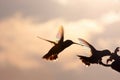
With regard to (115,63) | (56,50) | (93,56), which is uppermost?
(56,50)

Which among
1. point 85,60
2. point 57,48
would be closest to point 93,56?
point 85,60

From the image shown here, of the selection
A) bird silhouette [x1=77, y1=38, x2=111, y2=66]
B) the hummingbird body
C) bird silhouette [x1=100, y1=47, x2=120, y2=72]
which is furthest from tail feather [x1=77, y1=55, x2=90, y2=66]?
the hummingbird body

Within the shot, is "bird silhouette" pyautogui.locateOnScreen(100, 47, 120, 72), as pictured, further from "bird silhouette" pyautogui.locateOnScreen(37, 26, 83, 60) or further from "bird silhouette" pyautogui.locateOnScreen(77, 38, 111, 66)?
"bird silhouette" pyautogui.locateOnScreen(37, 26, 83, 60)

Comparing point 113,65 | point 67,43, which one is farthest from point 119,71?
point 67,43

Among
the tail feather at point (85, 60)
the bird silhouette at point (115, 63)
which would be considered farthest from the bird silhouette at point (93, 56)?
the bird silhouette at point (115, 63)

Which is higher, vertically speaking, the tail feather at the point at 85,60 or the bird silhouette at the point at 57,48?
the bird silhouette at the point at 57,48

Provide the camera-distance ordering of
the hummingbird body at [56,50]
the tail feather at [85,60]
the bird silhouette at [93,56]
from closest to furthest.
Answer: the hummingbird body at [56,50]
the bird silhouette at [93,56]
the tail feather at [85,60]

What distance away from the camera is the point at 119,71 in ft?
14.1

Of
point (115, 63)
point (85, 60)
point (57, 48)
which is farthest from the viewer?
point (85, 60)

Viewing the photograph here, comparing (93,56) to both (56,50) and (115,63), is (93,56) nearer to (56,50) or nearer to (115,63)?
(115,63)

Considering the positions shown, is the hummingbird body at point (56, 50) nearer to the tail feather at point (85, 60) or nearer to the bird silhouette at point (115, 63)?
the tail feather at point (85, 60)

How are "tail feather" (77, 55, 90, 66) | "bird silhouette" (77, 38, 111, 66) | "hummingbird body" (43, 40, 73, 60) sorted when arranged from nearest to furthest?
"hummingbird body" (43, 40, 73, 60) → "bird silhouette" (77, 38, 111, 66) → "tail feather" (77, 55, 90, 66)

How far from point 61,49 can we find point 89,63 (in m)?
0.87

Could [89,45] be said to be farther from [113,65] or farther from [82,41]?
[113,65]
